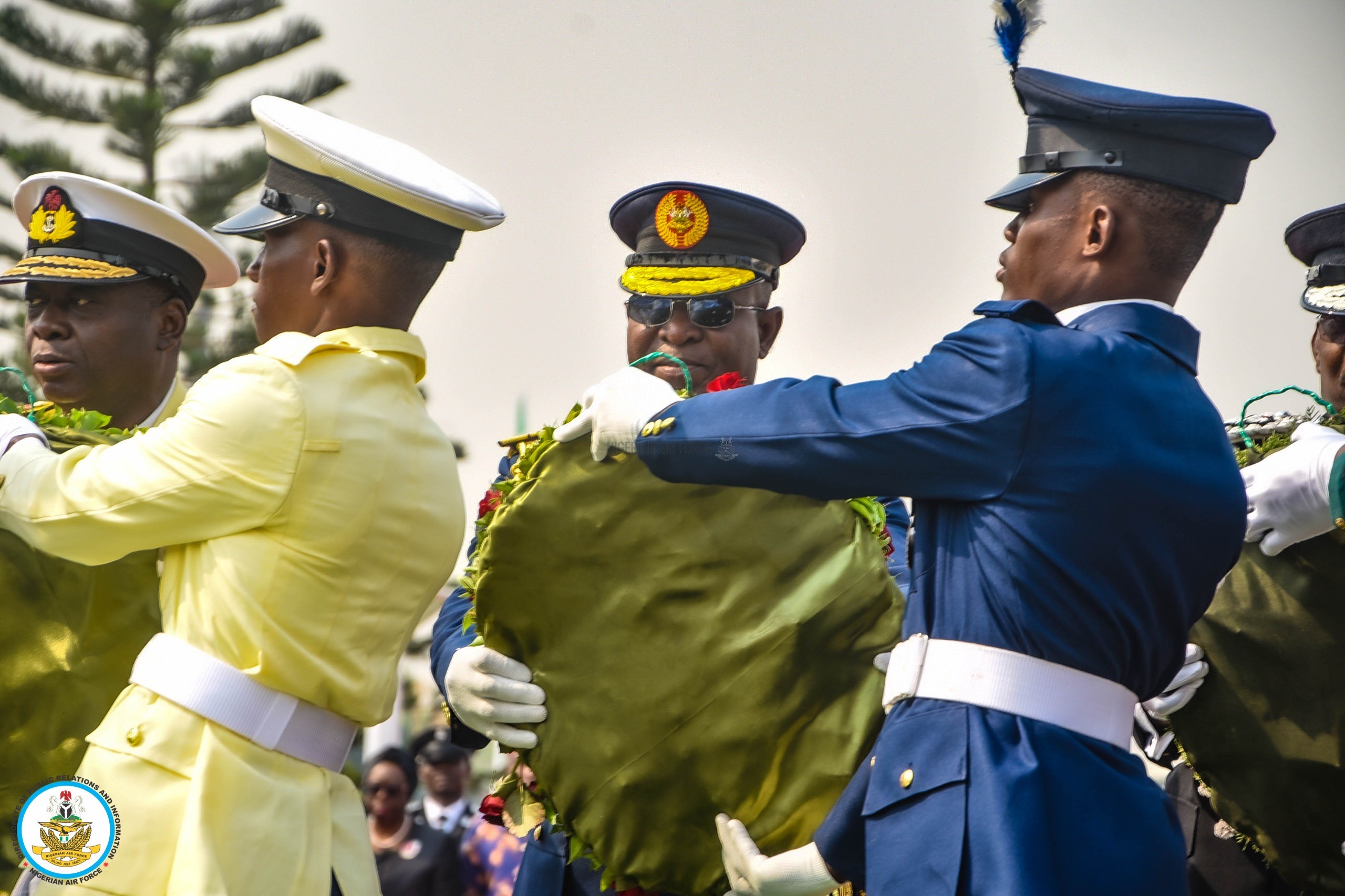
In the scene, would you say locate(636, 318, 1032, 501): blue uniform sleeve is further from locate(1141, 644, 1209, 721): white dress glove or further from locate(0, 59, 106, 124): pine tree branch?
locate(0, 59, 106, 124): pine tree branch

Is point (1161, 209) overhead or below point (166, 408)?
overhead

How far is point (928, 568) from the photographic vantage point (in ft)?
8.48

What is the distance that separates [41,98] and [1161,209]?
13.9m

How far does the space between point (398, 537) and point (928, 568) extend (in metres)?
1.07

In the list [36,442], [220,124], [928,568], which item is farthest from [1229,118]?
[220,124]

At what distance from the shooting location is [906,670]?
2537 millimetres

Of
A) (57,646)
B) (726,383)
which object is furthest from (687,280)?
(57,646)

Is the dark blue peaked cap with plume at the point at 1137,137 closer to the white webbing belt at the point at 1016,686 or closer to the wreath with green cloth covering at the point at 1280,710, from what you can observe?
the white webbing belt at the point at 1016,686

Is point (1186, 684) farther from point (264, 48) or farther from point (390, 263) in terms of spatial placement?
point (264, 48)

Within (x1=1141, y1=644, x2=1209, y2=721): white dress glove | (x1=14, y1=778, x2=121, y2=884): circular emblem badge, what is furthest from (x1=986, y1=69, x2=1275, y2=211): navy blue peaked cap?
(x1=14, y1=778, x2=121, y2=884): circular emblem badge

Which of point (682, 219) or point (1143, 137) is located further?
point (682, 219)

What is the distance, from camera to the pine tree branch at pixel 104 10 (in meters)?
14.6

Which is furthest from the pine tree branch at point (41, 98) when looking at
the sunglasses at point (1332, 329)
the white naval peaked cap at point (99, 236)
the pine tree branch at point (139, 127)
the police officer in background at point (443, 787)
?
the sunglasses at point (1332, 329)

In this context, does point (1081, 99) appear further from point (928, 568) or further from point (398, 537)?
point (398, 537)
